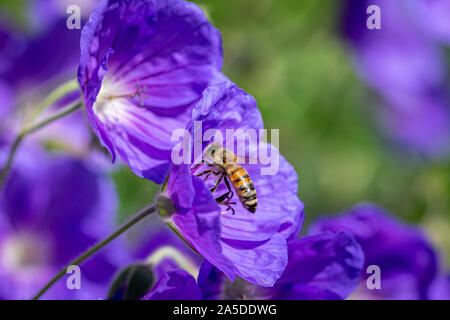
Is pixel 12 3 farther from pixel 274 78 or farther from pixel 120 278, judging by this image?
pixel 120 278

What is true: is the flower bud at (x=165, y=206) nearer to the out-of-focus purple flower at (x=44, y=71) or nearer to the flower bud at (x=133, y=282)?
the flower bud at (x=133, y=282)

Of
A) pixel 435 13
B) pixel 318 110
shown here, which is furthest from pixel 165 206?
pixel 435 13

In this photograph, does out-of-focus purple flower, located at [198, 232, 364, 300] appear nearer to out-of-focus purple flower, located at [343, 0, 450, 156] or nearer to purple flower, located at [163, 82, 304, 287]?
purple flower, located at [163, 82, 304, 287]

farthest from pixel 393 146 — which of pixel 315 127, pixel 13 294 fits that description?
pixel 13 294

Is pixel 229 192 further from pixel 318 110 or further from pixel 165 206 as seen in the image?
pixel 318 110

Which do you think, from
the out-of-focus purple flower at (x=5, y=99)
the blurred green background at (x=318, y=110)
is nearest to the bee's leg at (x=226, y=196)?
the out-of-focus purple flower at (x=5, y=99)

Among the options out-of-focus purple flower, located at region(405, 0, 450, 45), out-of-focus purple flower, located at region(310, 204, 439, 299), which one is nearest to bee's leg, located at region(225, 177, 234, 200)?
out-of-focus purple flower, located at region(310, 204, 439, 299)
